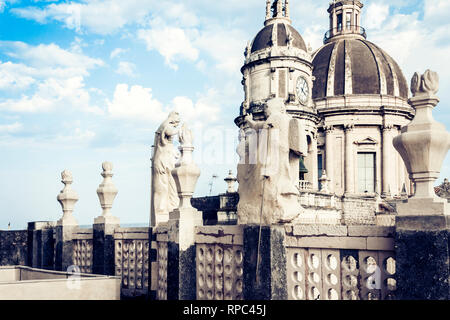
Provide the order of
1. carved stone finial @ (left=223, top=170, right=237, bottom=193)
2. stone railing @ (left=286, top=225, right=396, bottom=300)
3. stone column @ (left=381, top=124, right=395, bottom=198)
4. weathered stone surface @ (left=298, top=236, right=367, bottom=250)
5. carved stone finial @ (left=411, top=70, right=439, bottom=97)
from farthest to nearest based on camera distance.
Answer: stone column @ (left=381, top=124, right=395, bottom=198), carved stone finial @ (left=223, top=170, right=237, bottom=193), weathered stone surface @ (left=298, top=236, right=367, bottom=250), stone railing @ (left=286, top=225, right=396, bottom=300), carved stone finial @ (left=411, top=70, right=439, bottom=97)

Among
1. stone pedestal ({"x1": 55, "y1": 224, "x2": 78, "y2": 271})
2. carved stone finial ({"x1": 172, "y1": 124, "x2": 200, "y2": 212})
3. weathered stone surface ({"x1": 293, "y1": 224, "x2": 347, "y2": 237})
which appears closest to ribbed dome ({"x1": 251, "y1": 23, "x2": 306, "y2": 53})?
stone pedestal ({"x1": 55, "y1": 224, "x2": 78, "y2": 271})

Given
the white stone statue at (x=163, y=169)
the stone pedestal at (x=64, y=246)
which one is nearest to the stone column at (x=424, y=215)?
the white stone statue at (x=163, y=169)

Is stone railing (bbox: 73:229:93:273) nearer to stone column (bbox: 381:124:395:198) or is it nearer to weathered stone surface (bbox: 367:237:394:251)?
weathered stone surface (bbox: 367:237:394:251)

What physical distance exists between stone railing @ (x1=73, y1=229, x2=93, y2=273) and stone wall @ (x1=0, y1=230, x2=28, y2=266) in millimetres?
4533

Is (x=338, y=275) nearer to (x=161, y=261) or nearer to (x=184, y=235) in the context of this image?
(x=184, y=235)

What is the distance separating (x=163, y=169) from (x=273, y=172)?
12.9ft

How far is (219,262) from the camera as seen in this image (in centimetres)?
952

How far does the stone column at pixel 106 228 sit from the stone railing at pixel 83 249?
0.63 meters

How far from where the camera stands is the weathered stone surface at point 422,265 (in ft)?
20.9

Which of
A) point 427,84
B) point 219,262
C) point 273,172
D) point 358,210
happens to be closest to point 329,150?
point 358,210

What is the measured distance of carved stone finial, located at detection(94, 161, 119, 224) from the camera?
43.5ft

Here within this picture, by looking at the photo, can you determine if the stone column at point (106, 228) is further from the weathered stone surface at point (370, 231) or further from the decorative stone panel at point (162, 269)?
the weathered stone surface at point (370, 231)

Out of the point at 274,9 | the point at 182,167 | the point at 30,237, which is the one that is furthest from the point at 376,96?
the point at 182,167
